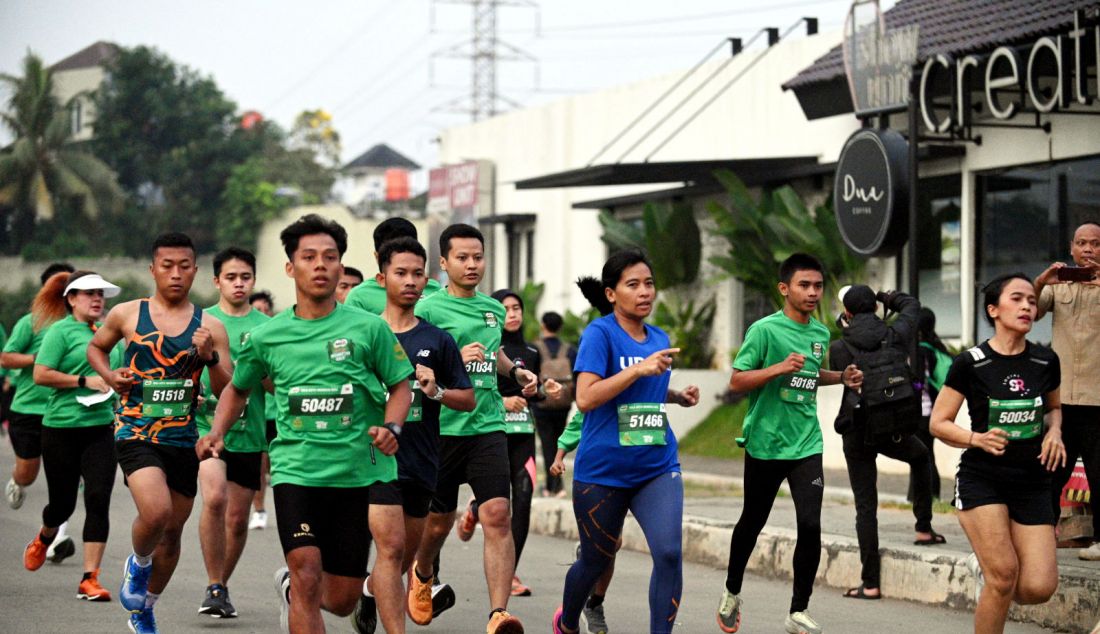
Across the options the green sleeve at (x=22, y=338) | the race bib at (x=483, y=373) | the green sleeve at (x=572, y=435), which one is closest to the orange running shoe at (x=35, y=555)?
the green sleeve at (x=22, y=338)

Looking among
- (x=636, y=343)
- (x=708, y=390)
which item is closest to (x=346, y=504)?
(x=636, y=343)

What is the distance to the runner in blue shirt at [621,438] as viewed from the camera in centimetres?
729

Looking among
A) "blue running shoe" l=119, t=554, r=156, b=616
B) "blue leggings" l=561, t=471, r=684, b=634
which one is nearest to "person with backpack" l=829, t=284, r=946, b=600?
"blue leggings" l=561, t=471, r=684, b=634

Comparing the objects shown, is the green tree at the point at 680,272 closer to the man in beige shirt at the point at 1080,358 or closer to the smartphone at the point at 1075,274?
the man in beige shirt at the point at 1080,358

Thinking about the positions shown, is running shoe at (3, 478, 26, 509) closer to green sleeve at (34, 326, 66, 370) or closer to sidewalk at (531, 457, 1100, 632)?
green sleeve at (34, 326, 66, 370)

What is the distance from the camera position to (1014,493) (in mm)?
7266

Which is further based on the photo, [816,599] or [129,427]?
[816,599]

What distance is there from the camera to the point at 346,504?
662cm

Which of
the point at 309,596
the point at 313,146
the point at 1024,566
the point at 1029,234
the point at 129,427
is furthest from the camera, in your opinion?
the point at 313,146

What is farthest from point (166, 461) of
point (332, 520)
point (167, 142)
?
point (167, 142)

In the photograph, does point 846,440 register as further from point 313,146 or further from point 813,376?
point 313,146

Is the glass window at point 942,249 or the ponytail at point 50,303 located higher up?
the glass window at point 942,249

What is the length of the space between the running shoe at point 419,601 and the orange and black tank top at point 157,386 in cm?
153

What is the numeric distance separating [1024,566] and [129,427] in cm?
458
